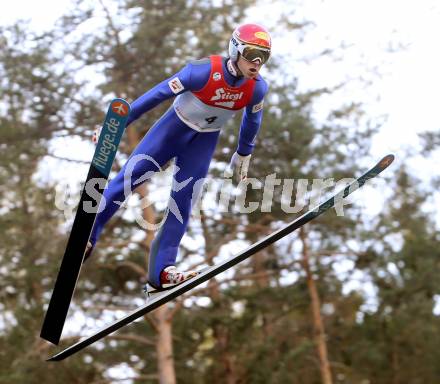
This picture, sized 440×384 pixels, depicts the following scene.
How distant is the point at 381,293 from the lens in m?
13.2

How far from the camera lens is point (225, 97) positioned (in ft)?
14.8

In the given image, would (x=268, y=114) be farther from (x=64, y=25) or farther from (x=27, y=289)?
(x=27, y=289)

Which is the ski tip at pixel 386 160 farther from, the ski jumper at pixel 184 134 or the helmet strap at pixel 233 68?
the helmet strap at pixel 233 68

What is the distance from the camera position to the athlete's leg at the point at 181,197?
4.74m

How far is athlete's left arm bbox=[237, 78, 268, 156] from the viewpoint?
4.63 metres

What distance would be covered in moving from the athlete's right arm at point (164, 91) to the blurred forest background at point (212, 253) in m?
5.97

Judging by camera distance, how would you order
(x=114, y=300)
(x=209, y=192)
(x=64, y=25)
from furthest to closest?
(x=114, y=300) < (x=209, y=192) < (x=64, y=25)

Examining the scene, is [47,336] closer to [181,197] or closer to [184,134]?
[181,197]

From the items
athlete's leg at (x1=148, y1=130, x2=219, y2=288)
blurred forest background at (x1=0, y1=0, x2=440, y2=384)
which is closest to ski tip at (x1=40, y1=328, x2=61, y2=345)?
athlete's leg at (x1=148, y1=130, x2=219, y2=288)

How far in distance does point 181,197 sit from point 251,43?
107 cm

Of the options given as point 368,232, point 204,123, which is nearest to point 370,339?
point 368,232

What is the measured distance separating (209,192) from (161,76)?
1.90 meters

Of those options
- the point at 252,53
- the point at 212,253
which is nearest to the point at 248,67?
the point at 252,53

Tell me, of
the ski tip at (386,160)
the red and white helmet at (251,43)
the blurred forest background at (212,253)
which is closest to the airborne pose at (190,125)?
the red and white helmet at (251,43)
